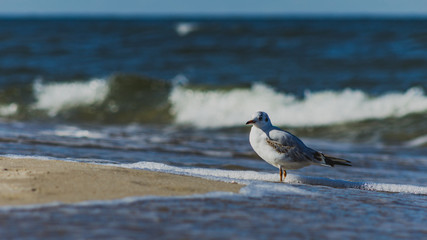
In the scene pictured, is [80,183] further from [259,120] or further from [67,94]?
[67,94]

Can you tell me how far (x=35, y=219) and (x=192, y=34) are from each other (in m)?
21.3

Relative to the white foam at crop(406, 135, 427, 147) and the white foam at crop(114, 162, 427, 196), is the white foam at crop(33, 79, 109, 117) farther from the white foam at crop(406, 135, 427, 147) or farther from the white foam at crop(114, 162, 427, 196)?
the white foam at crop(114, 162, 427, 196)

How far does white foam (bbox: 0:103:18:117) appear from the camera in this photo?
13.6 meters

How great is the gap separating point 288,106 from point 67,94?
5454mm

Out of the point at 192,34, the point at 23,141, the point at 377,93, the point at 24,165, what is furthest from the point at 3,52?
the point at 24,165

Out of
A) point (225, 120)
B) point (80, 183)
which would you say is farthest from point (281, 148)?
point (225, 120)

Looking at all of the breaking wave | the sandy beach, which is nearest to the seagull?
the sandy beach

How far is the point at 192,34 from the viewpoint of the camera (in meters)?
24.1

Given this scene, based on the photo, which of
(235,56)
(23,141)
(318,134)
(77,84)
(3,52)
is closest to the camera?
(23,141)

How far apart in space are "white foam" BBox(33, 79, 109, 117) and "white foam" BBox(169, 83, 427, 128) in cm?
191

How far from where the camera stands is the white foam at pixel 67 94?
14383 mm

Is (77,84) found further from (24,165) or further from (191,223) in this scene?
(191,223)

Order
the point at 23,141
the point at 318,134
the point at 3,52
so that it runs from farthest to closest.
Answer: the point at 3,52 < the point at 318,134 < the point at 23,141

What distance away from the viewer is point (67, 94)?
1522 cm
